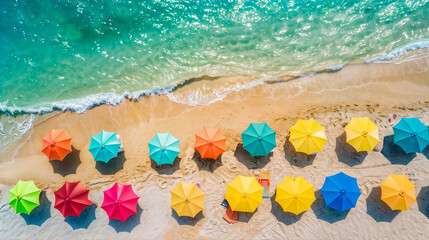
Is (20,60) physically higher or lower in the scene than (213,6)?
lower

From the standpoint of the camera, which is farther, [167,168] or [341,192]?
[167,168]

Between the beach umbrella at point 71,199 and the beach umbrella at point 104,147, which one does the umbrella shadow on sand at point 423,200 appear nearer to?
the beach umbrella at point 104,147

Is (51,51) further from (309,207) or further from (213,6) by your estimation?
(309,207)

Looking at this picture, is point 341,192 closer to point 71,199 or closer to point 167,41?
point 167,41

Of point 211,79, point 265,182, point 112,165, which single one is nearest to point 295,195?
point 265,182

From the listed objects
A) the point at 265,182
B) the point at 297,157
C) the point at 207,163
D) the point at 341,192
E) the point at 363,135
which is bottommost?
the point at 341,192

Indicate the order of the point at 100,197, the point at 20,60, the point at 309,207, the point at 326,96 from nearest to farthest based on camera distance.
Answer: the point at 309,207
the point at 100,197
the point at 326,96
the point at 20,60

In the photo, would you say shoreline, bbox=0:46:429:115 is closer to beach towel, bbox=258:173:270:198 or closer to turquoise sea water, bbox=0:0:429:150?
turquoise sea water, bbox=0:0:429:150

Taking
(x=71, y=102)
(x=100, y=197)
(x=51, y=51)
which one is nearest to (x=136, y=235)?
(x=100, y=197)
